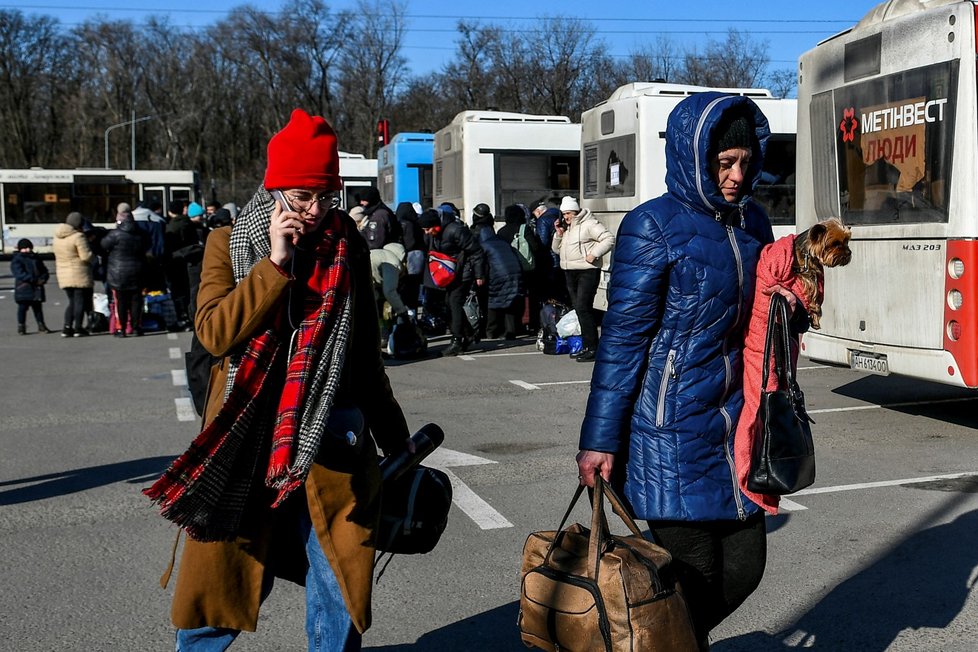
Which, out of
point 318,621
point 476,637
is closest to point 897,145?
point 476,637

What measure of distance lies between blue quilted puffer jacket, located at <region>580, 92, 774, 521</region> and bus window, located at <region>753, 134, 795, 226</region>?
1176 cm

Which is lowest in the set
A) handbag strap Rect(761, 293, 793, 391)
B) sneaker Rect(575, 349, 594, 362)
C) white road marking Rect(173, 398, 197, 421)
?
white road marking Rect(173, 398, 197, 421)

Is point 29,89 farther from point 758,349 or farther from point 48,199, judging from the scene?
point 758,349

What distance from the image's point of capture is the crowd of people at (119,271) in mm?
15102

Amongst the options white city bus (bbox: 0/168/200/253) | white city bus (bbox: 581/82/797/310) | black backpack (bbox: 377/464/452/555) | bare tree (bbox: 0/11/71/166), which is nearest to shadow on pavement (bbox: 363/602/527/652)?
black backpack (bbox: 377/464/452/555)

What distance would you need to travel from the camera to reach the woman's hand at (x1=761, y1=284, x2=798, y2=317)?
3088 mm

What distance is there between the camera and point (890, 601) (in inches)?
184

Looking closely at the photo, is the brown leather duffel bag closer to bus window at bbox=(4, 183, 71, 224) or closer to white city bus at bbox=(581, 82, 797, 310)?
white city bus at bbox=(581, 82, 797, 310)

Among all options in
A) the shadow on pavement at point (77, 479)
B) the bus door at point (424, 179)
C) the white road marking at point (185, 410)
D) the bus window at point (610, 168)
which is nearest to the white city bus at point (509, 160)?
the bus window at point (610, 168)

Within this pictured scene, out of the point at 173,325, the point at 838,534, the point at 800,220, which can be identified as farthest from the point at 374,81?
the point at 838,534

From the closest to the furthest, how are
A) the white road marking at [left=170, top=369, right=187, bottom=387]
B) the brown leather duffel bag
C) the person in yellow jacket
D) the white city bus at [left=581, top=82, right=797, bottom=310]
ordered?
the brown leather duffel bag < the white road marking at [left=170, top=369, right=187, bottom=387] < the person in yellow jacket < the white city bus at [left=581, top=82, right=797, bottom=310]

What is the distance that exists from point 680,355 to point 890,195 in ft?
19.6

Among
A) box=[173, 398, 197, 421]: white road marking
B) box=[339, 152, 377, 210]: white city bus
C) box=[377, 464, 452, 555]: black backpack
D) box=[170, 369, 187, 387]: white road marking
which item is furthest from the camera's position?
box=[339, 152, 377, 210]: white city bus

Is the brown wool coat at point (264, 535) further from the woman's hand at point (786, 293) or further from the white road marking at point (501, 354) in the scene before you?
the white road marking at point (501, 354)
